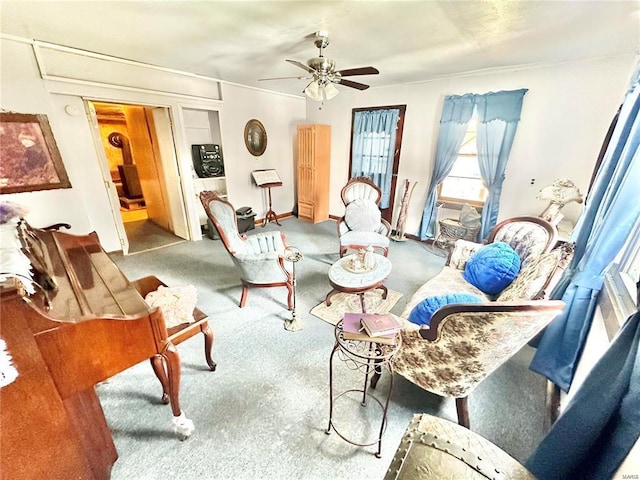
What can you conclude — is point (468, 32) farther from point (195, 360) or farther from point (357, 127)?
point (195, 360)

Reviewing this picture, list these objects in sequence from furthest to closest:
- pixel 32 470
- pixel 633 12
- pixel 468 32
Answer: pixel 468 32
pixel 633 12
pixel 32 470

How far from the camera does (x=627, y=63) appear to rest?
2.47m

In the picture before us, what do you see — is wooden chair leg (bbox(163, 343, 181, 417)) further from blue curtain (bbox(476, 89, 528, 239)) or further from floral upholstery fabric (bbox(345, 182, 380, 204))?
blue curtain (bbox(476, 89, 528, 239))

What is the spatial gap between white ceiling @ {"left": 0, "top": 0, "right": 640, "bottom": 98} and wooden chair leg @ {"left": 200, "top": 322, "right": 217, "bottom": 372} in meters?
2.14

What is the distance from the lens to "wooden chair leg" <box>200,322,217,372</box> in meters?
1.56

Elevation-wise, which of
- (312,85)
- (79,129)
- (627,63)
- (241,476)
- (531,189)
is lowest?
(241,476)

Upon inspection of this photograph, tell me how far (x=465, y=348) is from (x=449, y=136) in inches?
131

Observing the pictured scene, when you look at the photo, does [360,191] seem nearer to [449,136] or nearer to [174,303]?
[449,136]

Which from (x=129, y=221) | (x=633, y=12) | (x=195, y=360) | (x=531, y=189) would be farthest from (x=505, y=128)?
(x=129, y=221)

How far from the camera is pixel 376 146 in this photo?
435 centimetres

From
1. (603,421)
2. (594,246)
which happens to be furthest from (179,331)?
(594,246)

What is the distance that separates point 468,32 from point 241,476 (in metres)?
3.40

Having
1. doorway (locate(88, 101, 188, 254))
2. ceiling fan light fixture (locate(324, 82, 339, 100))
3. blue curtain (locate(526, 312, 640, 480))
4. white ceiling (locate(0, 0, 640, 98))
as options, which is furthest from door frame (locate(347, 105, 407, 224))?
blue curtain (locate(526, 312, 640, 480))

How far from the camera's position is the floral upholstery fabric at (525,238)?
1955 mm
